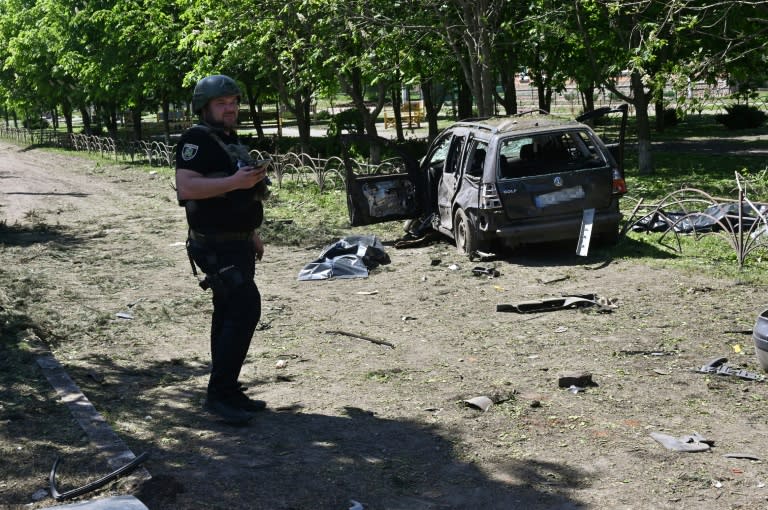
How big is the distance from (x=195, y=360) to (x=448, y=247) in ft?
18.6

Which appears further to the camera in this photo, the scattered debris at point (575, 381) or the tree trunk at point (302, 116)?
the tree trunk at point (302, 116)

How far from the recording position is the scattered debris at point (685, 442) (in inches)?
204

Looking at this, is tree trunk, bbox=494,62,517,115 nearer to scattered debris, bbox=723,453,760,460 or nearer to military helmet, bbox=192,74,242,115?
military helmet, bbox=192,74,242,115

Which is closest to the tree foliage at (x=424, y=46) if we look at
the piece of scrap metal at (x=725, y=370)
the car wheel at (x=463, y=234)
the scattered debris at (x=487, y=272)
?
the car wheel at (x=463, y=234)

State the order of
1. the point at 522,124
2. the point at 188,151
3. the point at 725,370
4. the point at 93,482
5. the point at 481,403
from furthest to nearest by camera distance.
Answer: the point at 522,124
the point at 725,370
the point at 481,403
the point at 188,151
the point at 93,482

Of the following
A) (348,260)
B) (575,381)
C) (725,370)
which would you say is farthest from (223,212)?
(348,260)

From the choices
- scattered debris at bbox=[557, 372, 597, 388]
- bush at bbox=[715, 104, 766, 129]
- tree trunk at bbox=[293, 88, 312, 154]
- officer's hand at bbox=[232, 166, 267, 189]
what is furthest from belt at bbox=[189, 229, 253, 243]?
bush at bbox=[715, 104, 766, 129]

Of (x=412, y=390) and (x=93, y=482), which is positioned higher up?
(x=93, y=482)

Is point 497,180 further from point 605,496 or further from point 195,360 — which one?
point 605,496

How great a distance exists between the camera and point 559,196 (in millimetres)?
10984

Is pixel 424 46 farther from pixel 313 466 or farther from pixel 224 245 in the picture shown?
pixel 313 466

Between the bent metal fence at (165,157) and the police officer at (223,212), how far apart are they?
1.39 m

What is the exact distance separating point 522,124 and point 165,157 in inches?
846

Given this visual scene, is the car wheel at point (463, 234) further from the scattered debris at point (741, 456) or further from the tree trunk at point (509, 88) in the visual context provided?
the tree trunk at point (509, 88)
